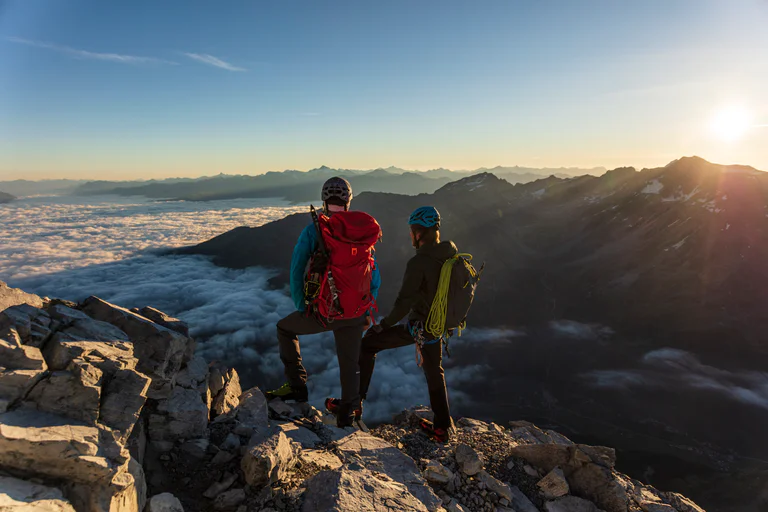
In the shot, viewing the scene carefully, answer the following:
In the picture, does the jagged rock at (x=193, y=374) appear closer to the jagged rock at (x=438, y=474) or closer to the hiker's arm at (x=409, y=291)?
the hiker's arm at (x=409, y=291)

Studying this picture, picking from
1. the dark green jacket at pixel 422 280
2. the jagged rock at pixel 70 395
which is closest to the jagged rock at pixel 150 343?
the jagged rock at pixel 70 395

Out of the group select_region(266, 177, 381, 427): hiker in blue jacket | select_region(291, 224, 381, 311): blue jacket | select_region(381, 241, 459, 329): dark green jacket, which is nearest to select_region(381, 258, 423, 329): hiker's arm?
select_region(381, 241, 459, 329): dark green jacket

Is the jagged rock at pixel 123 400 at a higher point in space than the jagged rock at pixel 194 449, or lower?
higher

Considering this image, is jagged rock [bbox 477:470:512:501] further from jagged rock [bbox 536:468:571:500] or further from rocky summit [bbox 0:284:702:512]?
jagged rock [bbox 536:468:571:500]

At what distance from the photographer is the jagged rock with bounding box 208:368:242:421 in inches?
200

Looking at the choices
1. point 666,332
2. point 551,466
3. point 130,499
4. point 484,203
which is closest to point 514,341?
point 666,332

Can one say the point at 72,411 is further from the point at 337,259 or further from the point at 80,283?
the point at 80,283

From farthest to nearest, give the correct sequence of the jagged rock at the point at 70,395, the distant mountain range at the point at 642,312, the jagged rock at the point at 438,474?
the distant mountain range at the point at 642,312, the jagged rock at the point at 438,474, the jagged rock at the point at 70,395

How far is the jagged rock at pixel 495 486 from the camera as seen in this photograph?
4.48m

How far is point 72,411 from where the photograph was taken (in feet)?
10.4

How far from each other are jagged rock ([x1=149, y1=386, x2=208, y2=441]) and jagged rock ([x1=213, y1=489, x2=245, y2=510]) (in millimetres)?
1000

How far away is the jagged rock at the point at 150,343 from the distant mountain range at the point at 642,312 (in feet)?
133

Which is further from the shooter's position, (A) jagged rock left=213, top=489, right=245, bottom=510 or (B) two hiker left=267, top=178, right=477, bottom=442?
(B) two hiker left=267, top=178, right=477, bottom=442

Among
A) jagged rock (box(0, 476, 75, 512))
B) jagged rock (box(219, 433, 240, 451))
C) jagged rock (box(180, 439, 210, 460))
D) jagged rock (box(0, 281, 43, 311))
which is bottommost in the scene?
jagged rock (box(219, 433, 240, 451))
